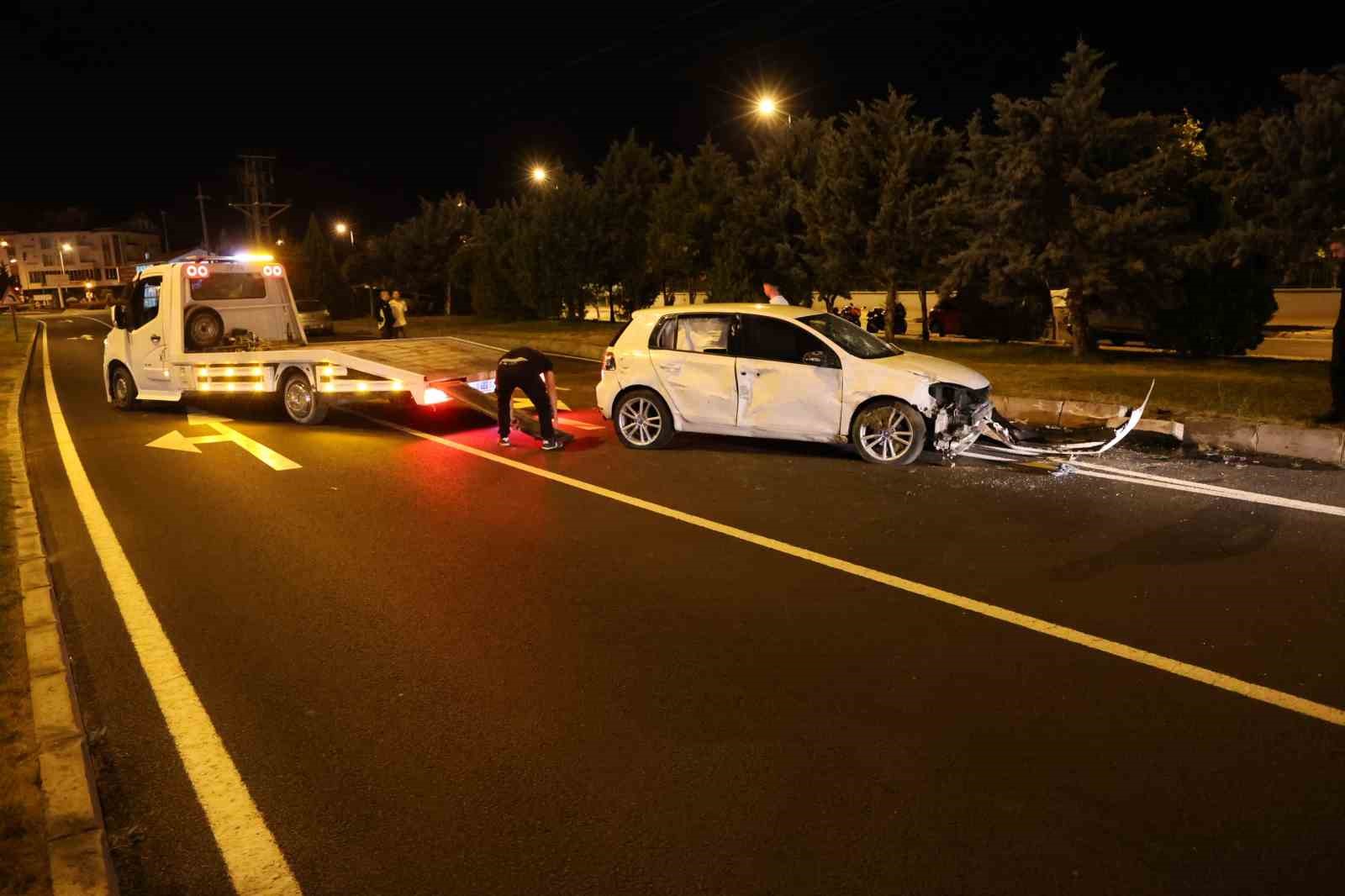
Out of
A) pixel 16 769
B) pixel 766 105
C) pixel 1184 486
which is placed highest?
pixel 766 105

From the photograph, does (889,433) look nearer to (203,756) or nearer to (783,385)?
(783,385)

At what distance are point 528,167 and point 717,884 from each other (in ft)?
126

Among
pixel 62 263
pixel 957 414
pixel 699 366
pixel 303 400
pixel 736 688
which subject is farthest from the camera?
pixel 62 263

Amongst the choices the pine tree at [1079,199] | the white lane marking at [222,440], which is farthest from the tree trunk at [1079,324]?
the white lane marking at [222,440]

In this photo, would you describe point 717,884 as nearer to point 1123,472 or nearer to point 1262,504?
point 1262,504

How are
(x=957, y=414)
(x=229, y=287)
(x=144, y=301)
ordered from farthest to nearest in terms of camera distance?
(x=229, y=287)
(x=144, y=301)
(x=957, y=414)

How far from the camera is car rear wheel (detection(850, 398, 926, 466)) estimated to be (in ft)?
31.5

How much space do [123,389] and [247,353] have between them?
3176 millimetres

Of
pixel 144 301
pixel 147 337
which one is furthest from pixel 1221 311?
pixel 144 301

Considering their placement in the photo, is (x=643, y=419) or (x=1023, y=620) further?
(x=643, y=419)

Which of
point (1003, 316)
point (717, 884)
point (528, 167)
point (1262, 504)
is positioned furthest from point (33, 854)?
point (528, 167)

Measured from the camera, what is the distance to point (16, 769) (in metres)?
3.88

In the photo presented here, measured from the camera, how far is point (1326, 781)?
3732 millimetres

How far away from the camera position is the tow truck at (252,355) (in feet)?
40.6
